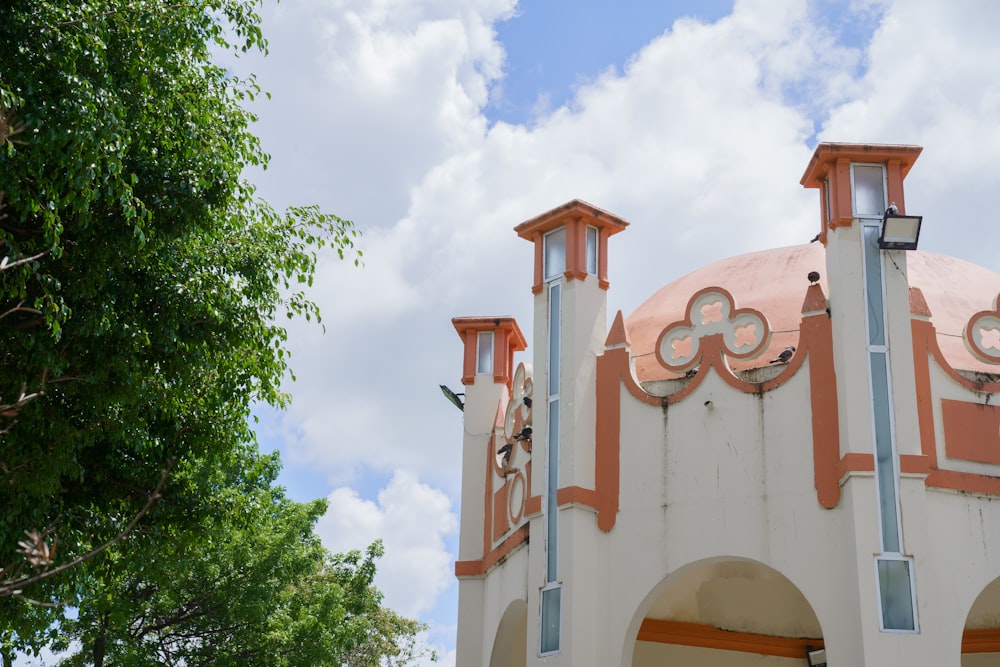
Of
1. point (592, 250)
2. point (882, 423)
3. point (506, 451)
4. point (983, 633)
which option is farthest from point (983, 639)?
point (592, 250)

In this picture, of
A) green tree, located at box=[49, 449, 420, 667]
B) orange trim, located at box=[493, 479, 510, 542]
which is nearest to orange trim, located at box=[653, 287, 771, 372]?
orange trim, located at box=[493, 479, 510, 542]

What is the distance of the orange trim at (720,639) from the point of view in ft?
43.4

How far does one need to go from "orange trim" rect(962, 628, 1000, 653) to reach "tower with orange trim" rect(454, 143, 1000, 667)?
2 cm

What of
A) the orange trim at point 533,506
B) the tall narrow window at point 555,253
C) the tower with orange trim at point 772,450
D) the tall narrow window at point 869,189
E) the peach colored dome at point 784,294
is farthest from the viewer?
the tall narrow window at point 555,253

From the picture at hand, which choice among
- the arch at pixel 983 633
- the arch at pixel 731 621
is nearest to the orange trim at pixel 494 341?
the arch at pixel 731 621

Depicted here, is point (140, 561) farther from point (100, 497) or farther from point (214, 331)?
point (214, 331)

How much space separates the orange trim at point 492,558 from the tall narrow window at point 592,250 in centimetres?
266

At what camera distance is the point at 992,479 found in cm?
1040

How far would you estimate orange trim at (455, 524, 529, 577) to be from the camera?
12135 mm

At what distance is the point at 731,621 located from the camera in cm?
1365

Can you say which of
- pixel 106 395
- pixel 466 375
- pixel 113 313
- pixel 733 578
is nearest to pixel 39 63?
pixel 113 313

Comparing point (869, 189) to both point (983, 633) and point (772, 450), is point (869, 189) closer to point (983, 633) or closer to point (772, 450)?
point (772, 450)

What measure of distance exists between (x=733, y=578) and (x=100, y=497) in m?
7.15

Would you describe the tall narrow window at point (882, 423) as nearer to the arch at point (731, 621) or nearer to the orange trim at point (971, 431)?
the orange trim at point (971, 431)
